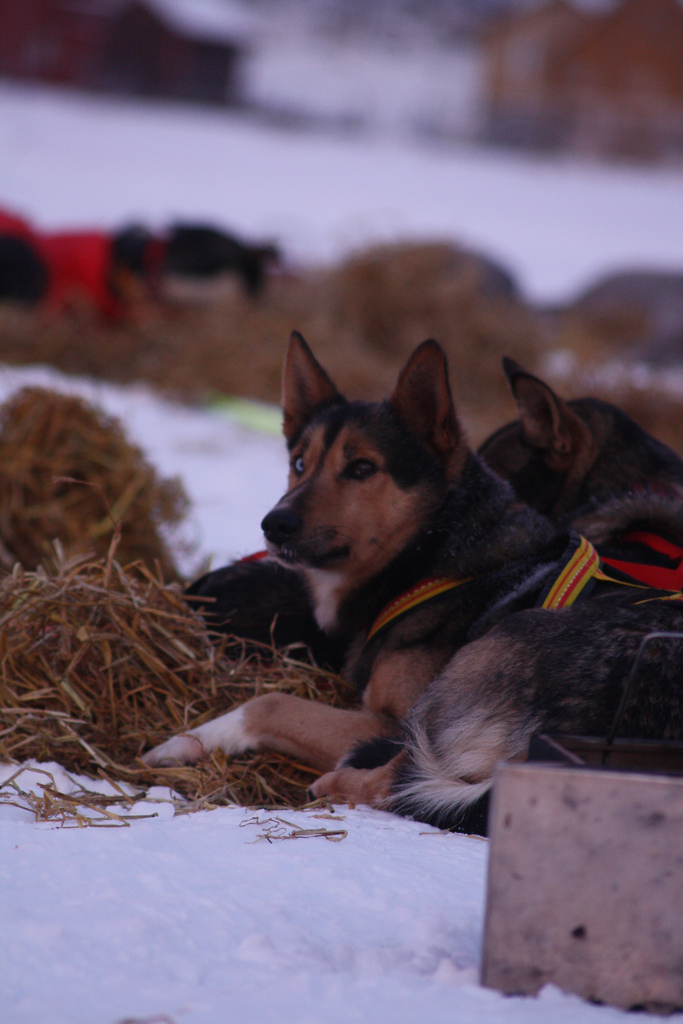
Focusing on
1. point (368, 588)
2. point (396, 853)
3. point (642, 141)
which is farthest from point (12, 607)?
point (642, 141)

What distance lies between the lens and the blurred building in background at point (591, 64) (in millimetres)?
35688

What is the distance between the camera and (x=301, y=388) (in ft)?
9.87

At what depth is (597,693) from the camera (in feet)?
6.36

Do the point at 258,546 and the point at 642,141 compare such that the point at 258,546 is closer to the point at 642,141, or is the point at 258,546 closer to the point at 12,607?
the point at 12,607

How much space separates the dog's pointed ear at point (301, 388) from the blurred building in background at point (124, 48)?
34099mm

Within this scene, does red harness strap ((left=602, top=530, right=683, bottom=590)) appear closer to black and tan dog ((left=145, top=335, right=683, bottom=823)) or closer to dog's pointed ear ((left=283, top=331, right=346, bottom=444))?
black and tan dog ((left=145, top=335, right=683, bottom=823))

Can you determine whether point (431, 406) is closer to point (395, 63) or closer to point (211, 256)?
point (211, 256)

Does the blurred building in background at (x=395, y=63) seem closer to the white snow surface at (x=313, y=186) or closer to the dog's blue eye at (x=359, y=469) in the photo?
the white snow surface at (x=313, y=186)

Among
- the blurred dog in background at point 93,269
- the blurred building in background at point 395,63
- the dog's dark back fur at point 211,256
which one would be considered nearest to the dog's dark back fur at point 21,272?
the blurred dog in background at point 93,269

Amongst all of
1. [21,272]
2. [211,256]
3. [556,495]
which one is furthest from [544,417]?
[211,256]

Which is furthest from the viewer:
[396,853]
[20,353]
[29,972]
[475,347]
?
[475,347]

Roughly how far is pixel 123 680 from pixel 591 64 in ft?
136

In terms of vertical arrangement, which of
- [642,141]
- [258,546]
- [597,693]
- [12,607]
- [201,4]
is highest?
[201,4]

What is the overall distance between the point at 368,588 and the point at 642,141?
34533 millimetres
